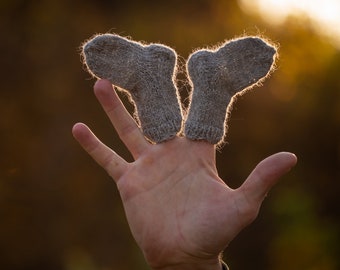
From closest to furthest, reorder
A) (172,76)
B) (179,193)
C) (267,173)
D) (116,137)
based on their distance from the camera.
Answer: (267,173) → (179,193) → (172,76) → (116,137)

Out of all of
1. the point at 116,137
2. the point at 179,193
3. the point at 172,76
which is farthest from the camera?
the point at 116,137

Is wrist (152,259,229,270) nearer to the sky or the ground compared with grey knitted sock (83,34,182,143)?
nearer to the ground

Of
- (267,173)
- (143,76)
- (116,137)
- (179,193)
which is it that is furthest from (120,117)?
(116,137)

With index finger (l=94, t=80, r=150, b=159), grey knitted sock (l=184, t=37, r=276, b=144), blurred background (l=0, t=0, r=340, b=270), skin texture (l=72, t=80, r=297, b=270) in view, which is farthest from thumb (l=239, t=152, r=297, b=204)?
blurred background (l=0, t=0, r=340, b=270)

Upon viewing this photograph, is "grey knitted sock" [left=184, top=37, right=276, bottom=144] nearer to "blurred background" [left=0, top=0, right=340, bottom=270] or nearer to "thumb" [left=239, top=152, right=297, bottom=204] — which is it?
"thumb" [left=239, top=152, right=297, bottom=204]

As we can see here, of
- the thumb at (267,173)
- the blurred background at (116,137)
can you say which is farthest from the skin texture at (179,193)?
the blurred background at (116,137)

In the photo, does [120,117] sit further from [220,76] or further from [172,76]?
[220,76]

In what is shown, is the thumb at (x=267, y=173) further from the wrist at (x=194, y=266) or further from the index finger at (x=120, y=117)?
the index finger at (x=120, y=117)
